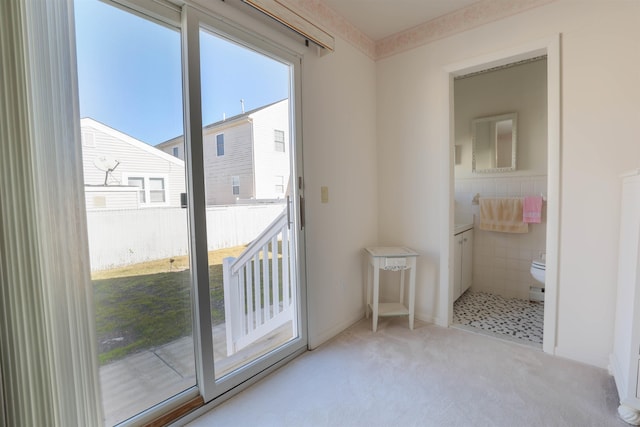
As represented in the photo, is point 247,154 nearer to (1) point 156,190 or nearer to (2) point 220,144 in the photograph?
(2) point 220,144

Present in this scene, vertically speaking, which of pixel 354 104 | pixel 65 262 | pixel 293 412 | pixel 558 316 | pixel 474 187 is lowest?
pixel 293 412

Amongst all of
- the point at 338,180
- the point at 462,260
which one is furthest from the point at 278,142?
the point at 462,260

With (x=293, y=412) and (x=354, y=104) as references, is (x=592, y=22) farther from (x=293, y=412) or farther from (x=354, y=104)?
(x=293, y=412)

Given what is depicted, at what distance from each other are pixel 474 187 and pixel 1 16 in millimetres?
3899

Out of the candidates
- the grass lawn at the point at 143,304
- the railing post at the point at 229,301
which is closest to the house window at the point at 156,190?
the grass lawn at the point at 143,304

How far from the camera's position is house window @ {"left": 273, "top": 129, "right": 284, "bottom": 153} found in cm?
202

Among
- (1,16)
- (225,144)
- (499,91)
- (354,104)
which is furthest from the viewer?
(499,91)

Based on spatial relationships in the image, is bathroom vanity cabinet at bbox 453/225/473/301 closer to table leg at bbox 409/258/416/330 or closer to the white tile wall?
the white tile wall

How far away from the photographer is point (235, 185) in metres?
1.78

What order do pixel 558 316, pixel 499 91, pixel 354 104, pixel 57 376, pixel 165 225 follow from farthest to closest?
pixel 499 91, pixel 354 104, pixel 558 316, pixel 165 225, pixel 57 376

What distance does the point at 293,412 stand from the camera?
155 centimetres

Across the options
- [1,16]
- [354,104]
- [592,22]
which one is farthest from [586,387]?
[1,16]

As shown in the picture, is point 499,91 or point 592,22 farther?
point 499,91

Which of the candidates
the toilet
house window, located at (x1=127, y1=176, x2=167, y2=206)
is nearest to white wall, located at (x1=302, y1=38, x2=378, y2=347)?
house window, located at (x1=127, y1=176, x2=167, y2=206)
